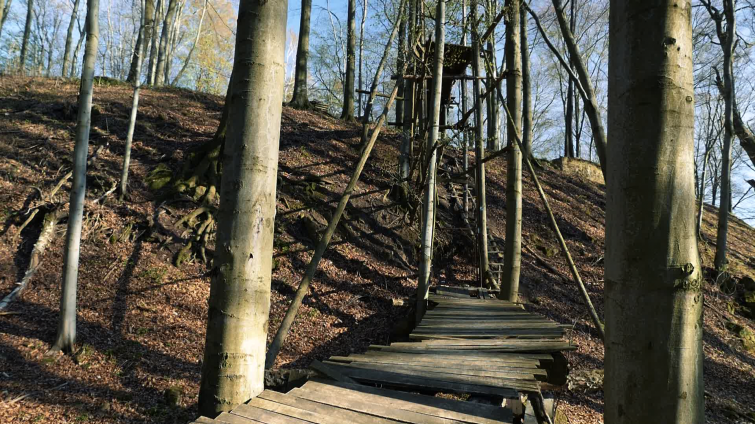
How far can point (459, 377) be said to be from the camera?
312 cm

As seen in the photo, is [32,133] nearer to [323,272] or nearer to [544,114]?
[323,272]

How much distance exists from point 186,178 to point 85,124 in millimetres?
3722

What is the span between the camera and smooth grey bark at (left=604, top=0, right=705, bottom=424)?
1602 millimetres

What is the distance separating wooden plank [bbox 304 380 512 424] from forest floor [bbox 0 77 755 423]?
2.97 m

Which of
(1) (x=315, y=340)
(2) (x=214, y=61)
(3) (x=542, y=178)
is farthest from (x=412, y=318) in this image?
(2) (x=214, y=61)

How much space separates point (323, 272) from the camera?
872cm

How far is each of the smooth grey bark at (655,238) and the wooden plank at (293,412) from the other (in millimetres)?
1386

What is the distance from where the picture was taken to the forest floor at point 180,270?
521cm

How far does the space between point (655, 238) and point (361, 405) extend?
71.3 inches

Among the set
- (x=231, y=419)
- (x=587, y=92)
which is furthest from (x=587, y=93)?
(x=231, y=419)

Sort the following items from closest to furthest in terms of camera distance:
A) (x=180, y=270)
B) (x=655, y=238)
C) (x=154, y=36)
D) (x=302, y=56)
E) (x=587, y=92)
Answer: (x=655, y=238)
(x=587, y=92)
(x=180, y=270)
(x=154, y=36)
(x=302, y=56)

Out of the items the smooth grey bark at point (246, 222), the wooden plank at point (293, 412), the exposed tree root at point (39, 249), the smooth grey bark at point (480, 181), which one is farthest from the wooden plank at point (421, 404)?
the exposed tree root at point (39, 249)

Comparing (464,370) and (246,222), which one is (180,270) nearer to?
(246,222)

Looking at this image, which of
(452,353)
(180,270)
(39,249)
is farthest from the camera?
(180,270)
